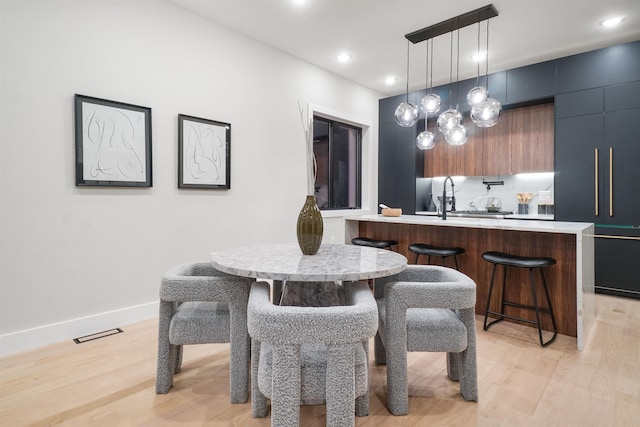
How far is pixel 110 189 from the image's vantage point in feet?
9.04

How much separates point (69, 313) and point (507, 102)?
5265 millimetres

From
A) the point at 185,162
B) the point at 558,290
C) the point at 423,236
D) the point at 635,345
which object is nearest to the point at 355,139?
the point at 423,236

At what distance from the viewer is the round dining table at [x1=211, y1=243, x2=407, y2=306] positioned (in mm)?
1466

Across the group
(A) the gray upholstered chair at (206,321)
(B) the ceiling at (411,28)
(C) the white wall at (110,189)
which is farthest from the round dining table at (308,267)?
(B) the ceiling at (411,28)

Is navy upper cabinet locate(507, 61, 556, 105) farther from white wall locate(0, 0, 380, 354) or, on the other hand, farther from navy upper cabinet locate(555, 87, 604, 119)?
white wall locate(0, 0, 380, 354)

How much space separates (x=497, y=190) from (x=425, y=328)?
14.0ft

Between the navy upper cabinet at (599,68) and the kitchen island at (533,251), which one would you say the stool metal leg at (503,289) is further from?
the navy upper cabinet at (599,68)

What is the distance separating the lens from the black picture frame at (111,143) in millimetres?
2576

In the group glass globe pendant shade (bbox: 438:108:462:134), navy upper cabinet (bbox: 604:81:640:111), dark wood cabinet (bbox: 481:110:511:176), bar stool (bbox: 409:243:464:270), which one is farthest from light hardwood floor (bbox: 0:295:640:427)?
dark wood cabinet (bbox: 481:110:511:176)

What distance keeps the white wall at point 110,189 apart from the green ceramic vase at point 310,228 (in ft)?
5.80

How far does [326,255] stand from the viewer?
6.35ft

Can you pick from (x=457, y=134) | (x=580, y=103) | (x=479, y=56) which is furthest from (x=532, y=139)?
(x=457, y=134)

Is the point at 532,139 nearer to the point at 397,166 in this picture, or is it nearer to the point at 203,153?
the point at 397,166

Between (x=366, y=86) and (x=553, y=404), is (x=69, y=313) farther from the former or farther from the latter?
(x=366, y=86)
